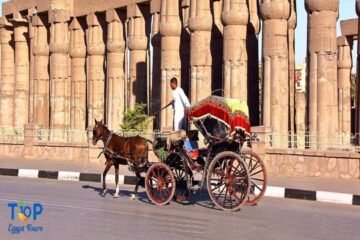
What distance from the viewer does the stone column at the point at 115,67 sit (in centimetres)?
3331

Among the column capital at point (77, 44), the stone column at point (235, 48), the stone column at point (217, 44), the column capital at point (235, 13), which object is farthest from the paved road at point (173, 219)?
the column capital at point (77, 44)

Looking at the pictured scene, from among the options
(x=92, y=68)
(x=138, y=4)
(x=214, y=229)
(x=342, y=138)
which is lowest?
(x=214, y=229)

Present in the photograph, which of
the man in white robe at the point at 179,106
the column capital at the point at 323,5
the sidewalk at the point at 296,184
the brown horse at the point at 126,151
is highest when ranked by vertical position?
the column capital at the point at 323,5

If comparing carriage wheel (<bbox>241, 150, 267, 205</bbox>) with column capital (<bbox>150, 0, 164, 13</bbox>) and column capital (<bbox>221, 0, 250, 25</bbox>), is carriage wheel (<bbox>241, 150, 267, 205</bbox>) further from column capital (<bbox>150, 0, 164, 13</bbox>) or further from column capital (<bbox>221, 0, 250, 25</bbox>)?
column capital (<bbox>150, 0, 164, 13</bbox>)

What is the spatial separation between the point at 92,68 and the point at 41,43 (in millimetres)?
3232

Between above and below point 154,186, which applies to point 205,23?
above

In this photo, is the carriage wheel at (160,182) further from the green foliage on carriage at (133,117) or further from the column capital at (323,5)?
the green foliage on carriage at (133,117)

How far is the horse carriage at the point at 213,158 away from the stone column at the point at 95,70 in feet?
78.5

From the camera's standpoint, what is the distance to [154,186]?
11930 mm

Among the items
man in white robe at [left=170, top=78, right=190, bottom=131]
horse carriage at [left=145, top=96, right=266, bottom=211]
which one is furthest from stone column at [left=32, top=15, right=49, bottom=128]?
horse carriage at [left=145, top=96, right=266, bottom=211]

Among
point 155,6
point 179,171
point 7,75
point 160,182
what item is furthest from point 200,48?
point 7,75

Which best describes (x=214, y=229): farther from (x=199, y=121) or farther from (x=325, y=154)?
(x=325, y=154)

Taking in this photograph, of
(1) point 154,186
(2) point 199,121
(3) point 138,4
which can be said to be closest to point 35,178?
(1) point 154,186

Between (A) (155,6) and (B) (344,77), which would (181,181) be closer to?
(A) (155,6)
